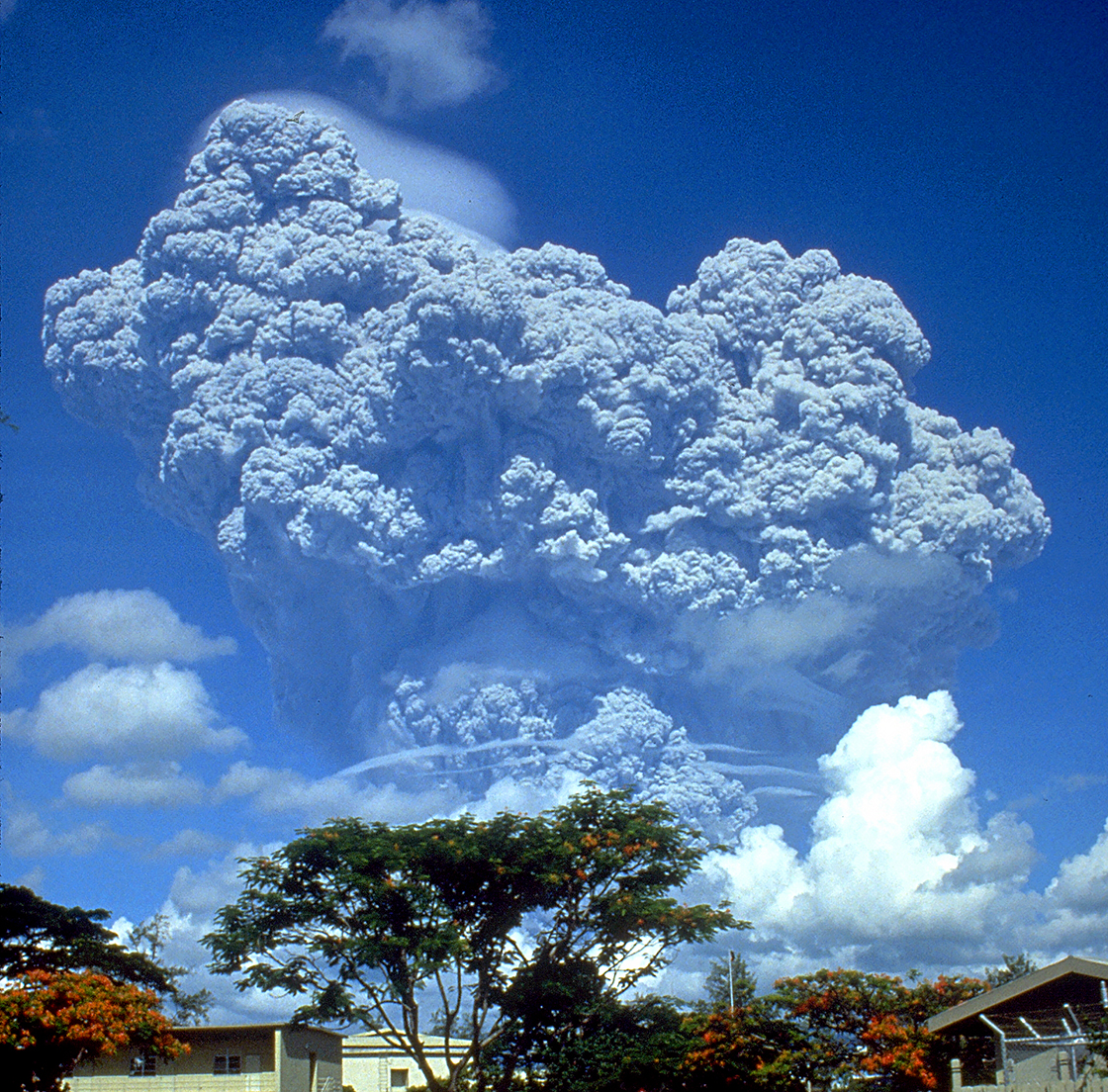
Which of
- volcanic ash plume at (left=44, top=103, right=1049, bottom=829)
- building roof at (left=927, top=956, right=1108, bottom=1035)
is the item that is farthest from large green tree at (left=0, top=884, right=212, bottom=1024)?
volcanic ash plume at (left=44, top=103, right=1049, bottom=829)

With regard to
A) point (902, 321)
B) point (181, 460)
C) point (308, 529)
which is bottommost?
point (308, 529)

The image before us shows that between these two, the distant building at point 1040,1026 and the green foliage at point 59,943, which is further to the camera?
the green foliage at point 59,943

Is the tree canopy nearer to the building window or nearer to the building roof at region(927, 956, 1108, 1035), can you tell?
the building roof at region(927, 956, 1108, 1035)

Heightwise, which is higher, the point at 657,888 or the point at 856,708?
the point at 856,708

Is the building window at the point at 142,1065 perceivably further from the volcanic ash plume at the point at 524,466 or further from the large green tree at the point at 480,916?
→ the volcanic ash plume at the point at 524,466

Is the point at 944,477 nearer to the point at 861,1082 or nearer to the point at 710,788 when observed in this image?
the point at 710,788

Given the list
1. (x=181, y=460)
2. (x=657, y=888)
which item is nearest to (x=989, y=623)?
(x=181, y=460)

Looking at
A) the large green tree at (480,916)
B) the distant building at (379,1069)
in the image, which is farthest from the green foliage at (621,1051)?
the distant building at (379,1069)
